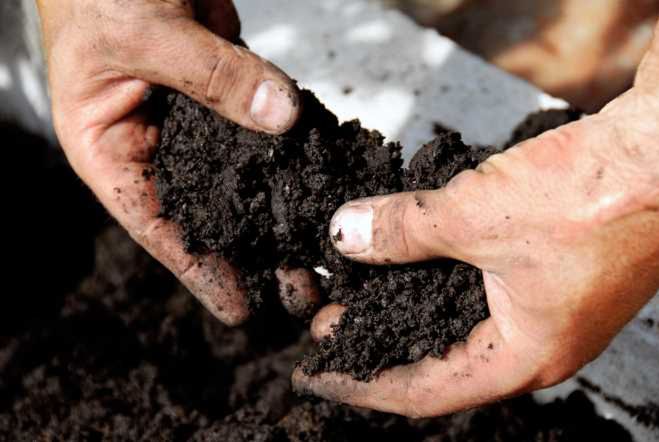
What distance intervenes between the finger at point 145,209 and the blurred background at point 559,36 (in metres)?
1.86

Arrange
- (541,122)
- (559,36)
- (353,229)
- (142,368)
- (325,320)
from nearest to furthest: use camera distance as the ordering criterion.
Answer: (353,229), (325,320), (142,368), (541,122), (559,36)

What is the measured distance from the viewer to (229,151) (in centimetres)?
150

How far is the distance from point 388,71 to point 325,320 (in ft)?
4.41

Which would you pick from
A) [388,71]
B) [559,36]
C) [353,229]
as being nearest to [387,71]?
[388,71]

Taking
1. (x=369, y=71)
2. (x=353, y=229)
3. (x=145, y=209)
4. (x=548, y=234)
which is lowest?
(x=145, y=209)

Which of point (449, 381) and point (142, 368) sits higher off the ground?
point (449, 381)

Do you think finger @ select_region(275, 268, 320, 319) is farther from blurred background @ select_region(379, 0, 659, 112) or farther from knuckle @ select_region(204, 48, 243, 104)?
blurred background @ select_region(379, 0, 659, 112)

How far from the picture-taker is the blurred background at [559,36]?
123 inches

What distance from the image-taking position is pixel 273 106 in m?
1.40

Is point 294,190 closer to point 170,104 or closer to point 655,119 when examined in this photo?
point 170,104

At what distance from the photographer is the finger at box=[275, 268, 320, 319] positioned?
5.36 ft

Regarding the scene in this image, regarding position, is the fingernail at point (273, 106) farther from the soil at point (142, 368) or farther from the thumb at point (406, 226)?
the soil at point (142, 368)

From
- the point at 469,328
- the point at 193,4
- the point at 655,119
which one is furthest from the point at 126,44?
the point at 655,119

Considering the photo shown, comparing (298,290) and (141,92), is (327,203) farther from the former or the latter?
(141,92)
